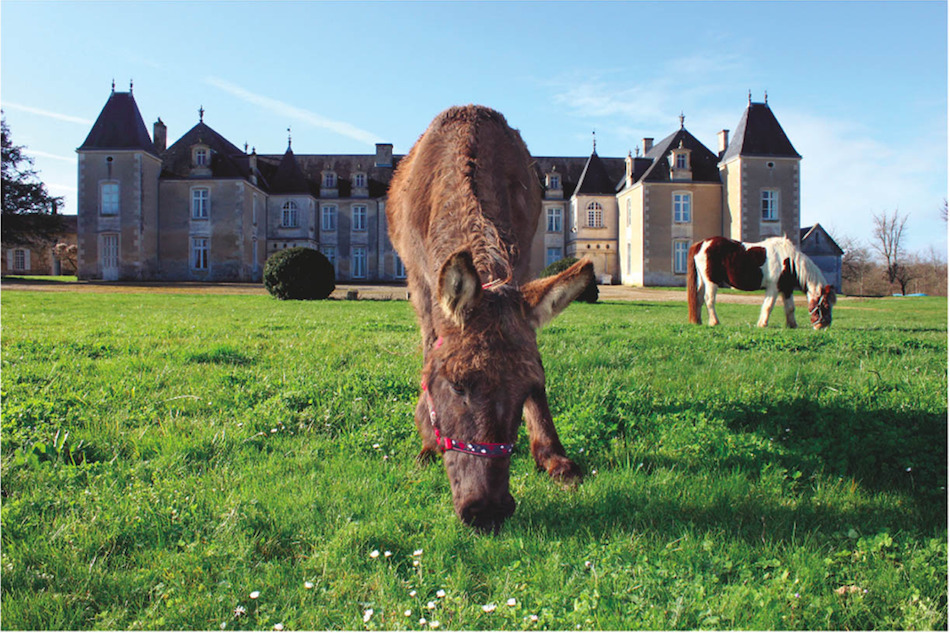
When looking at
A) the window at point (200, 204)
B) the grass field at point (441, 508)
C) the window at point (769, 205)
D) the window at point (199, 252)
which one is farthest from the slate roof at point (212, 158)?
the grass field at point (441, 508)

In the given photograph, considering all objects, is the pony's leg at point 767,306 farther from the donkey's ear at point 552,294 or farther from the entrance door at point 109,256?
the entrance door at point 109,256

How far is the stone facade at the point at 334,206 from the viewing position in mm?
39719

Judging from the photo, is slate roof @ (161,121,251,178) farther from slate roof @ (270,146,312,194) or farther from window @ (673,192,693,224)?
window @ (673,192,693,224)

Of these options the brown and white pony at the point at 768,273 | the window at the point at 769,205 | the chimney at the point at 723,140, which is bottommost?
the brown and white pony at the point at 768,273

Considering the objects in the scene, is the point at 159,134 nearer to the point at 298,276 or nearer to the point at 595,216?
the point at 298,276

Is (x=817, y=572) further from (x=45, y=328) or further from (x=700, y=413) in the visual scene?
(x=45, y=328)

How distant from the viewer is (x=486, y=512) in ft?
9.20

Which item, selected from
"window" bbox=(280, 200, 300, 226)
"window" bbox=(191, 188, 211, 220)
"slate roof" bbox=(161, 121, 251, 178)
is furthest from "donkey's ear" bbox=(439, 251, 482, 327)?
"window" bbox=(280, 200, 300, 226)

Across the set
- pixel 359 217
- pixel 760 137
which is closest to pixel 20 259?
pixel 359 217

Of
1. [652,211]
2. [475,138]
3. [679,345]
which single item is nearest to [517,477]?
[475,138]

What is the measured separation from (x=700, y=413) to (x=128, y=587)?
403cm

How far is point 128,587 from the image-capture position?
8.37 feet

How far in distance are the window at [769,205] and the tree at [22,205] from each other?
5095 centimetres

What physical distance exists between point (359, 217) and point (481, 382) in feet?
154
